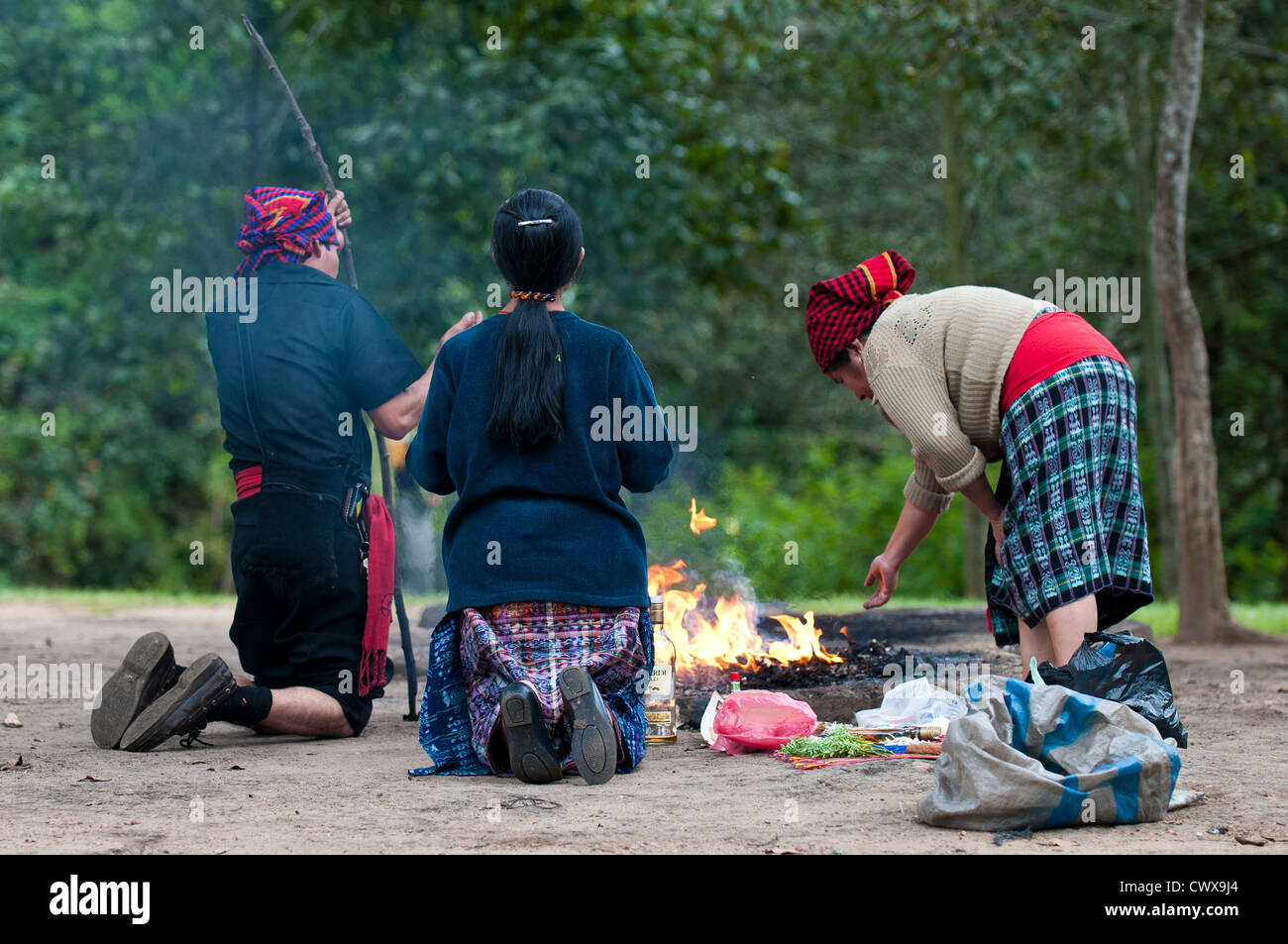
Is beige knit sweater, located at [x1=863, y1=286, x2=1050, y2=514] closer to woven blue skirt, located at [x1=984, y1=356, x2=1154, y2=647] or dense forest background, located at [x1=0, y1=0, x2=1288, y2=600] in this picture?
woven blue skirt, located at [x1=984, y1=356, x2=1154, y2=647]

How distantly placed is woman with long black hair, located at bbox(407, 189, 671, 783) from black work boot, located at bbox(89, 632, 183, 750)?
101 cm

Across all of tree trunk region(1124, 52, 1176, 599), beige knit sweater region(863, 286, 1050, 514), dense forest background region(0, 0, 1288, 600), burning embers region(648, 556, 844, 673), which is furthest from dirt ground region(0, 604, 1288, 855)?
tree trunk region(1124, 52, 1176, 599)

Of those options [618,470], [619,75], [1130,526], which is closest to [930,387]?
[1130,526]

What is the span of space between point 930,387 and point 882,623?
3.69 metres

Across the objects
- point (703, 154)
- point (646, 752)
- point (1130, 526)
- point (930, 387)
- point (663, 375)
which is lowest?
point (646, 752)

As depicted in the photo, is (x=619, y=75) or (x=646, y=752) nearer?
(x=646, y=752)

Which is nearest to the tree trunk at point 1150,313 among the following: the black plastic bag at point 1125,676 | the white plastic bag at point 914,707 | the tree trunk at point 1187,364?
the tree trunk at point 1187,364

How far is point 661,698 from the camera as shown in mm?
4980

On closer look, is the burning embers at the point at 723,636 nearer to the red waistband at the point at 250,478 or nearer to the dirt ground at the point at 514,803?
the dirt ground at the point at 514,803

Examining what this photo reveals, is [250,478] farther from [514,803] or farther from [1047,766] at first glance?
[1047,766]

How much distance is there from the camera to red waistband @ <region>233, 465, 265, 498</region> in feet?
16.4
